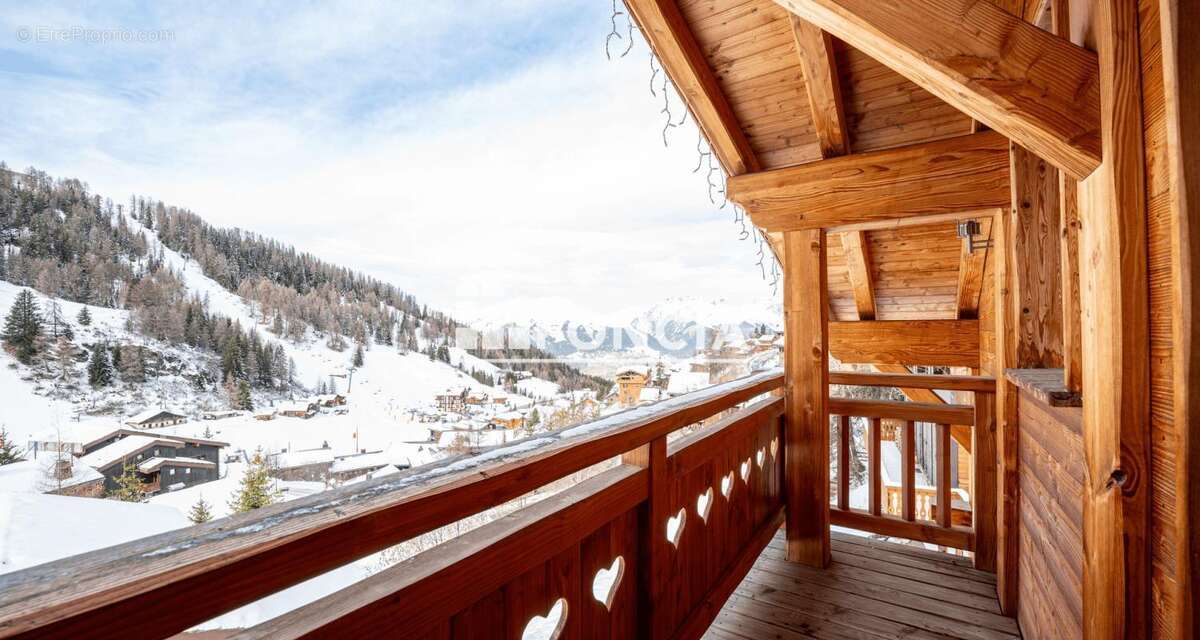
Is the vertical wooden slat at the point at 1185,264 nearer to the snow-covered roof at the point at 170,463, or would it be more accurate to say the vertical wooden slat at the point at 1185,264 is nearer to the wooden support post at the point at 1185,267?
the wooden support post at the point at 1185,267

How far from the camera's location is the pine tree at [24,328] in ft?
14.2

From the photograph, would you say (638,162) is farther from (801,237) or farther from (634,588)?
(634,588)

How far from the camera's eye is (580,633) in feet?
3.65

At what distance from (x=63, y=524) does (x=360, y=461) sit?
13.5 feet

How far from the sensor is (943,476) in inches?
102

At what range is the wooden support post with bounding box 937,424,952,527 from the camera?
8.31 ft

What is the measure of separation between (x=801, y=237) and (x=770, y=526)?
5.01 feet

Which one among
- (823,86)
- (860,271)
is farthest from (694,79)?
(860,271)

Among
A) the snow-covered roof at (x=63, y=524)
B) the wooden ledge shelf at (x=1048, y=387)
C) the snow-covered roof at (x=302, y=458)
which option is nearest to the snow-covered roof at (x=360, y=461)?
the snow-covered roof at (x=302, y=458)

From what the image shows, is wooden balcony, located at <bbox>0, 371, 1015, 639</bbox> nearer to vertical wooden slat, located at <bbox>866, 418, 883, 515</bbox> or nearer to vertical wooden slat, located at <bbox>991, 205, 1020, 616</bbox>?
vertical wooden slat, located at <bbox>991, 205, 1020, 616</bbox>

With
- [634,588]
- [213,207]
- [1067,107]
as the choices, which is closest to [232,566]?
[634,588]

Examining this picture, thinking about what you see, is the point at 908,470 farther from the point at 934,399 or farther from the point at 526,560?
the point at 934,399

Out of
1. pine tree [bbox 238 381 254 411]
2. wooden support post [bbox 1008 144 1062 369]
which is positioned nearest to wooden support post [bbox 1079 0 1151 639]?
wooden support post [bbox 1008 144 1062 369]

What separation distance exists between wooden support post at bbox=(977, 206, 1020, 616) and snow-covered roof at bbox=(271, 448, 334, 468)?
17.3 ft
